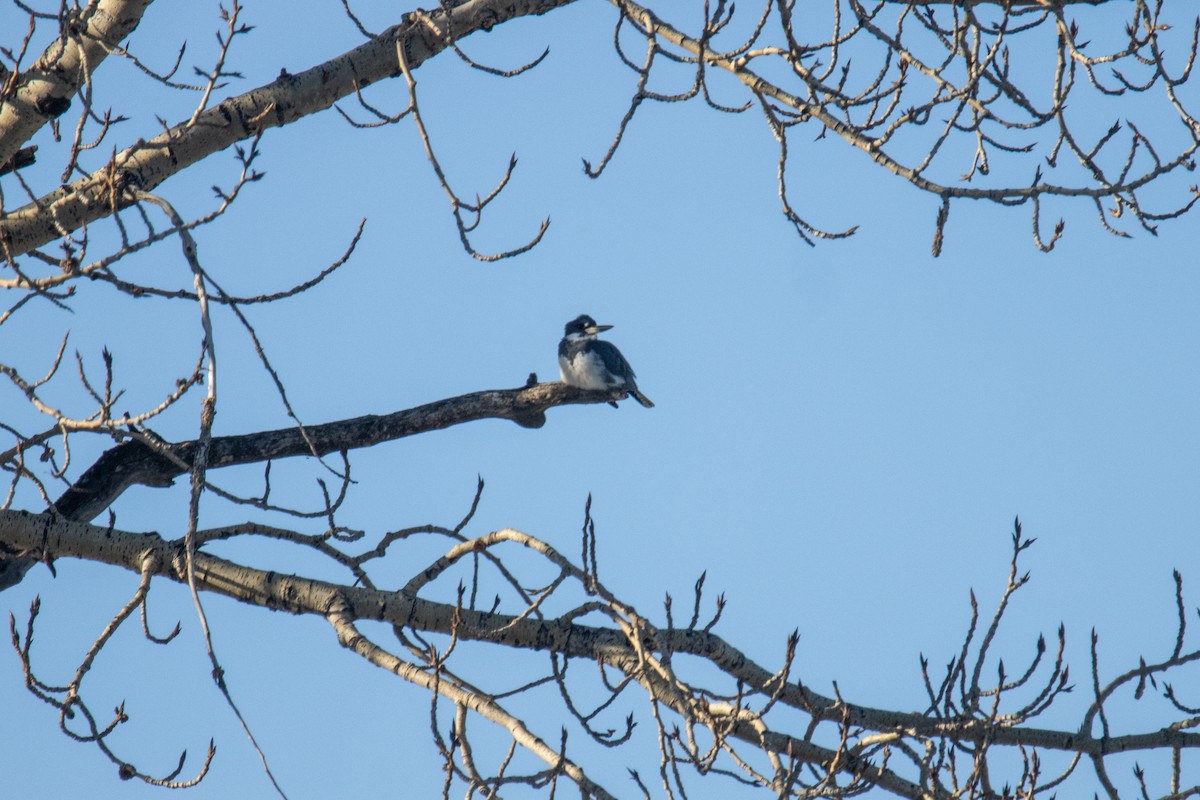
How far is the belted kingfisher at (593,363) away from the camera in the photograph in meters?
8.84

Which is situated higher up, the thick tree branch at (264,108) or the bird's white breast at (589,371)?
the bird's white breast at (589,371)

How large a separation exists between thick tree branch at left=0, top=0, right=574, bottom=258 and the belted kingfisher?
4.22 meters

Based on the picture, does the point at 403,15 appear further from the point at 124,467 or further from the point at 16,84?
the point at 124,467

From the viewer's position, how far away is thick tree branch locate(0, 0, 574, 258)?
13.8 ft

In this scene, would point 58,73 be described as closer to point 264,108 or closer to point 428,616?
point 264,108

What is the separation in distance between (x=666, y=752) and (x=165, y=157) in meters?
2.68

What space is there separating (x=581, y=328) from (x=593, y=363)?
0.94 metres

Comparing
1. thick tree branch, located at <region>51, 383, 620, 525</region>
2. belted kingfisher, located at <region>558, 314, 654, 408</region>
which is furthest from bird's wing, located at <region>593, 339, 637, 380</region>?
thick tree branch, located at <region>51, 383, 620, 525</region>

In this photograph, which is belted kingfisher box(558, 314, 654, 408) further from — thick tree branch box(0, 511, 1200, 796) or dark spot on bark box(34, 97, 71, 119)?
→ dark spot on bark box(34, 97, 71, 119)

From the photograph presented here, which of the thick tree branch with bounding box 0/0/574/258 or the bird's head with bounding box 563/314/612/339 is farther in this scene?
the bird's head with bounding box 563/314/612/339

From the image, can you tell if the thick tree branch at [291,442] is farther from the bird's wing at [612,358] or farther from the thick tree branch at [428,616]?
the bird's wing at [612,358]

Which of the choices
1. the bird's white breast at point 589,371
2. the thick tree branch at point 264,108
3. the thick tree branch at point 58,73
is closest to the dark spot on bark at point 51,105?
the thick tree branch at point 58,73

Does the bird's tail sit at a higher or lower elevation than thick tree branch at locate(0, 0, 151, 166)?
higher

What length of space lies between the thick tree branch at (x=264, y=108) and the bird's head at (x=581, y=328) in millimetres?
4745
